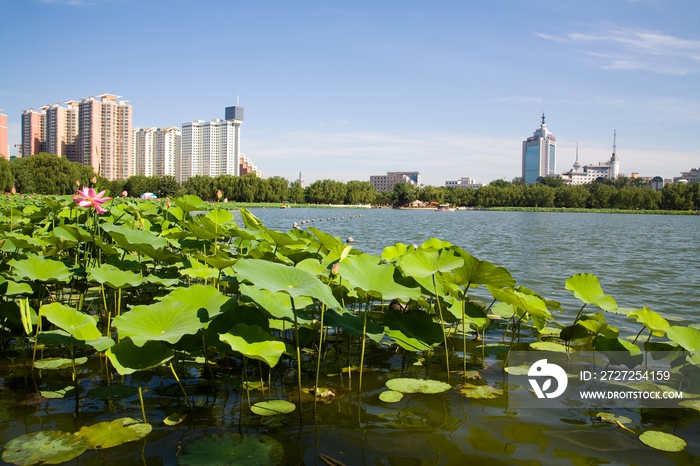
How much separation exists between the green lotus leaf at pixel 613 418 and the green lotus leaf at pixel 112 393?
2.07 meters

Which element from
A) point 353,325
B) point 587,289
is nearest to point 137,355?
point 353,325

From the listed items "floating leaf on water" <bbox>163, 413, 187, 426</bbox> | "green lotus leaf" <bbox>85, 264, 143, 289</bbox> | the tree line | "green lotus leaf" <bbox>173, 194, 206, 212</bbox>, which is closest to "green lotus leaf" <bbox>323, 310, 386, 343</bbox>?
"floating leaf on water" <bbox>163, 413, 187, 426</bbox>

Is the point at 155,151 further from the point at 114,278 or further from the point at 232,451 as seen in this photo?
the point at 232,451

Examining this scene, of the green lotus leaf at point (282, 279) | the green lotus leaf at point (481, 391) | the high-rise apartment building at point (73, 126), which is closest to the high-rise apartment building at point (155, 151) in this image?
the high-rise apartment building at point (73, 126)

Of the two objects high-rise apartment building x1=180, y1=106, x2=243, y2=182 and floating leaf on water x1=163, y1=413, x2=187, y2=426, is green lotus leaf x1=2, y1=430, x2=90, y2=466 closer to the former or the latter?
floating leaf on water x1=163, y1=413, x2=187, y2=426

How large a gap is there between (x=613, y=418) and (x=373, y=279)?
4.01 ft

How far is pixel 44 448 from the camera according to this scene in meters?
1.71

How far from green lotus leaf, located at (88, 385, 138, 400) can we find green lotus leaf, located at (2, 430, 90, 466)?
0.80 ft

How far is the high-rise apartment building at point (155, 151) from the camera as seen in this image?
351ft

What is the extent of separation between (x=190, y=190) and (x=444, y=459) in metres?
70.7

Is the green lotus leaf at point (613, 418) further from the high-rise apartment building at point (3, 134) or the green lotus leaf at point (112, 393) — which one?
the high-rise apartment building at point (3, 134)

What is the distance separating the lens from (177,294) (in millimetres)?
1987

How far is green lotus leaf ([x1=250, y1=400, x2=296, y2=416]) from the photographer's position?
2047 mm

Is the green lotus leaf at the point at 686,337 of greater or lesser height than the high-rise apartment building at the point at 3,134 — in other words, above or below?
below
